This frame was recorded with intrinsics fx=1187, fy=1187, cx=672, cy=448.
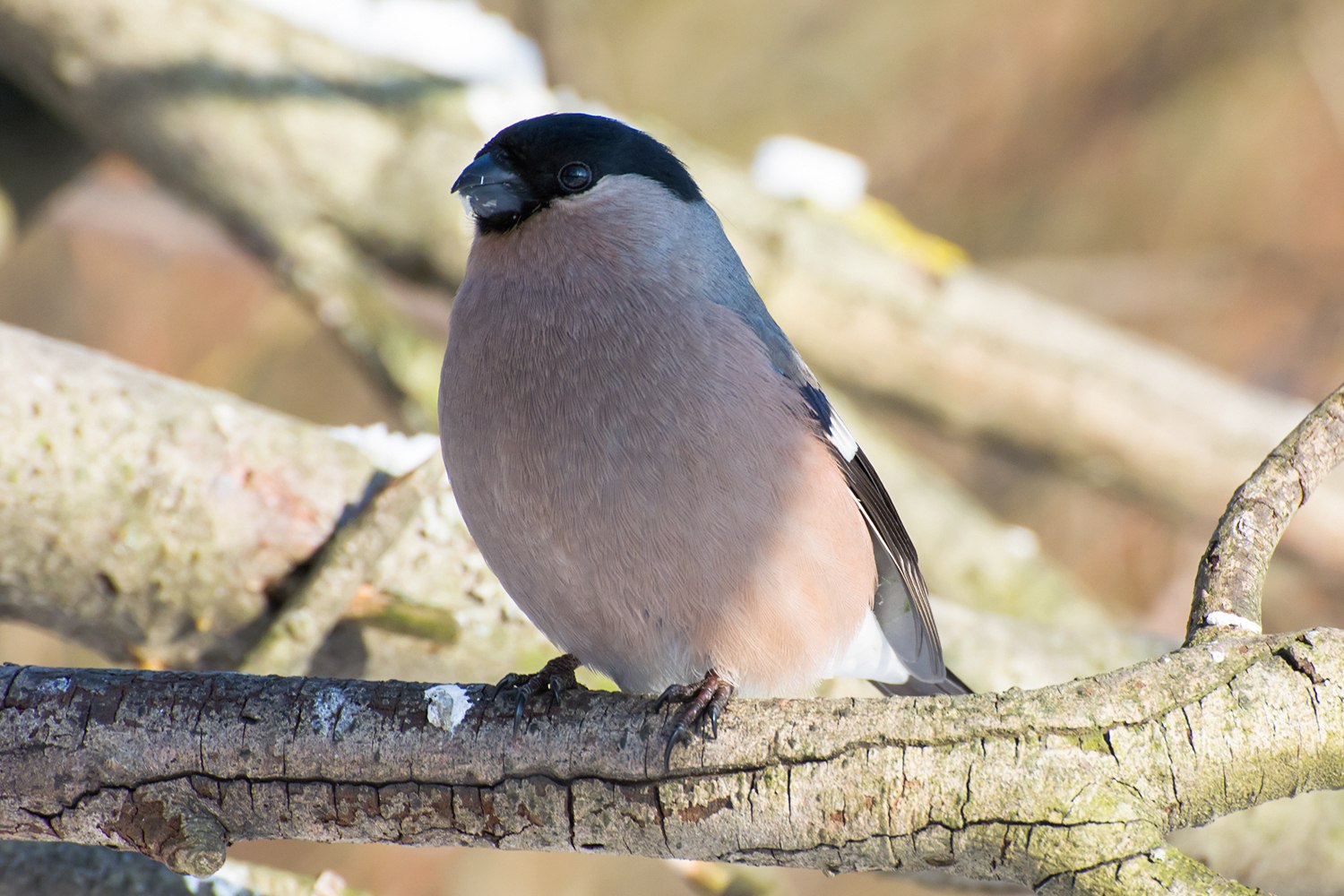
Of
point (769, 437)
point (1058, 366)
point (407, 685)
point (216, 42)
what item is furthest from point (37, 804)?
point (1058, 366)

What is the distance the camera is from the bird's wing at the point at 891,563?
10.4 feet

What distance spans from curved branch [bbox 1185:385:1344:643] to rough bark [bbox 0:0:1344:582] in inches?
118

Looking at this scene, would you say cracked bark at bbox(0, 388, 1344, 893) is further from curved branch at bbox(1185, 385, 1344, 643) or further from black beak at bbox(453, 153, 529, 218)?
Result: black beak at bbox(453, 153, 529, 218)

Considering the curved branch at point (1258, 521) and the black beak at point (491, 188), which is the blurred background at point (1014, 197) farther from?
the black beak at point (491, 188)

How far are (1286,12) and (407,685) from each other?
31.3ft

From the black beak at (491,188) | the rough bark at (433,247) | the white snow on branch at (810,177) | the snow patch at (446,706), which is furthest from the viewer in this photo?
the white snow on branch at (810,177)

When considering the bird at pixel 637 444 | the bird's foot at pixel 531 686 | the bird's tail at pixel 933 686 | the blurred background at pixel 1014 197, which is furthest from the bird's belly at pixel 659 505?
the blurred background at pixel 1014 197

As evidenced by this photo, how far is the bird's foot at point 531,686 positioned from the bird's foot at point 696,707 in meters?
0.25

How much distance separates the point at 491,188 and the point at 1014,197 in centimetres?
802

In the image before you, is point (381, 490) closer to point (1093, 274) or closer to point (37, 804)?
point (37, 804)

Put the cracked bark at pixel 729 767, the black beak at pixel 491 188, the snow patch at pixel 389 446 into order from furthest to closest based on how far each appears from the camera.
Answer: the snow patch at pixel 389 446, the black beak at pixel 491 188, the cracked bark at pixel 729 767

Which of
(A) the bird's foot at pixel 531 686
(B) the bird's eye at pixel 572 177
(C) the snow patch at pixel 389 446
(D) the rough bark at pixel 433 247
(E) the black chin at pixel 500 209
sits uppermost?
(D) the rough bark at pixel 433 247

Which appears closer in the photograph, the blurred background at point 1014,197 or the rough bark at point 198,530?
the rough bark at point 198,530

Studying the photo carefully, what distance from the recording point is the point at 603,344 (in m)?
2.74
